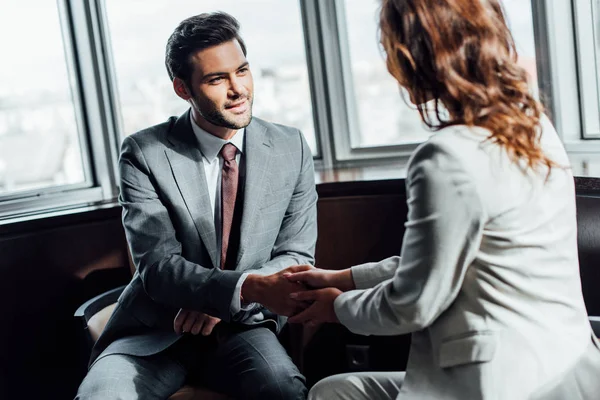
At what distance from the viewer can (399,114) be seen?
9.80ft

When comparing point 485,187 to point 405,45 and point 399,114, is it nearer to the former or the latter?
point 405,45

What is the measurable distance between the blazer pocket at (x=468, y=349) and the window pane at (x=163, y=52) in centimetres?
199

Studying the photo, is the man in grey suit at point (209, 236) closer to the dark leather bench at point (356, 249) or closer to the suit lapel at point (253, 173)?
the suit lapel at point (253, 173)

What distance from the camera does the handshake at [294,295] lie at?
62.6 inches

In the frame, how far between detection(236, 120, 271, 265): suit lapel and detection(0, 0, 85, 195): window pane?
112 cm

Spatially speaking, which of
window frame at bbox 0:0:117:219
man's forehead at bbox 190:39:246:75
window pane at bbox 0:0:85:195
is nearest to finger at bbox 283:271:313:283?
man's forehead at bbox 190:39:246:75

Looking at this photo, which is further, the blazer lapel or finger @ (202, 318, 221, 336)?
the blazer lapel

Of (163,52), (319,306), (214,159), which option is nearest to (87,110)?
(163,52)

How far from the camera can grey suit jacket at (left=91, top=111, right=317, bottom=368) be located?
2.04 metres

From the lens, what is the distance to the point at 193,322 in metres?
2.02

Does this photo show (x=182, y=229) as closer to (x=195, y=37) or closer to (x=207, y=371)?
(x=207, y=371)

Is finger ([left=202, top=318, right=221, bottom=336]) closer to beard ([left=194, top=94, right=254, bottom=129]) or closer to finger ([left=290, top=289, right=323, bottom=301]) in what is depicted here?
finger ([left=290, top=289, right=323, bottom=301])

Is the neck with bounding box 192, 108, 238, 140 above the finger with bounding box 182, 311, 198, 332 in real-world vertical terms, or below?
above

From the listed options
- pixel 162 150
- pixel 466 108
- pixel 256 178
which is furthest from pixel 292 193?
pixel 466 108
